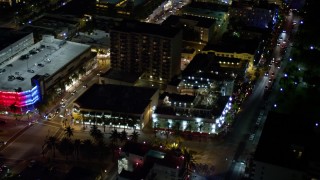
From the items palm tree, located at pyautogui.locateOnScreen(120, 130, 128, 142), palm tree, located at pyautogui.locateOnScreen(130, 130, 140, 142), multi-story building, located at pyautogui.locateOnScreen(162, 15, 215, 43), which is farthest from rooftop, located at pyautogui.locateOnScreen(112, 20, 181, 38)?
palm tree, located at pyautogui.locateOnScreen(120, 130, 128, 142)

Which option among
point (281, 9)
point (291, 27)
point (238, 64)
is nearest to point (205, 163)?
point (238, 64)

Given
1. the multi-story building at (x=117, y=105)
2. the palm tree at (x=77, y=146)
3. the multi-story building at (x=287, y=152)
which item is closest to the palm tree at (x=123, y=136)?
the multi-story building at (x=117, y=105)

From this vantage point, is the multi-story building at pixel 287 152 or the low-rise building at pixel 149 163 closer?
the low-rise building at pixel 149 163

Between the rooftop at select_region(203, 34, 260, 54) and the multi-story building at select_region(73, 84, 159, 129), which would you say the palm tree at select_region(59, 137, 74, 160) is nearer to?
the multi-story building at select_region(73, 84, 159, 129)

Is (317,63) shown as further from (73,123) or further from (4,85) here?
(4,85)

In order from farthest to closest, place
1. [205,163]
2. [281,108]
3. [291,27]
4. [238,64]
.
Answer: [291,27] → [238,64] → [281,108] → [205,163]

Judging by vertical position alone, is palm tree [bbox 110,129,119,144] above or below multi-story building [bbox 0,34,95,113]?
below

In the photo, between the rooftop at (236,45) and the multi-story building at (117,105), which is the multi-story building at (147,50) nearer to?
the multi-story building at (117,105)

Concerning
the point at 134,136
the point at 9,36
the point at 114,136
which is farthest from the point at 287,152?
the point at 9,36
